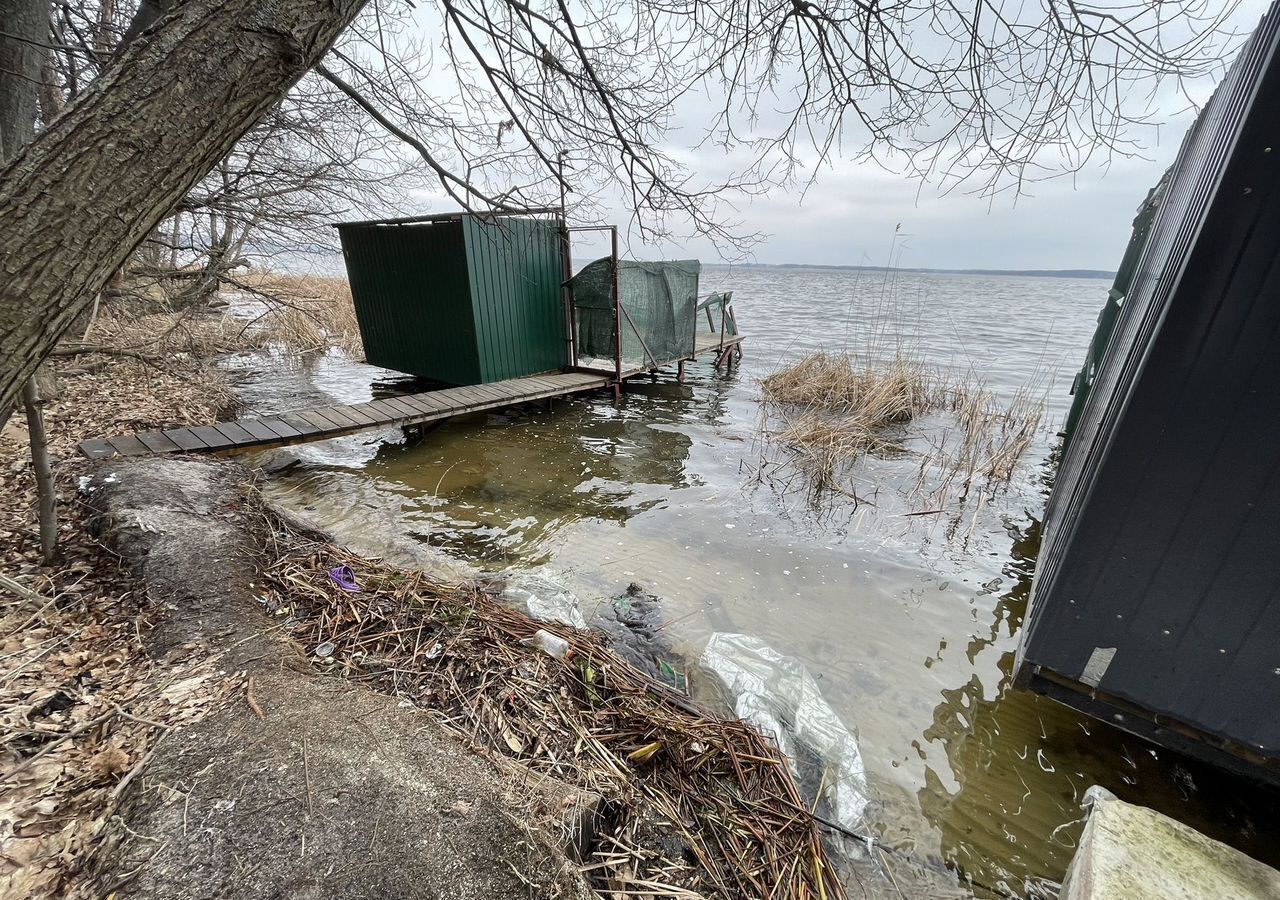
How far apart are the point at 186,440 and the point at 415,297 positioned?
3.86 meters

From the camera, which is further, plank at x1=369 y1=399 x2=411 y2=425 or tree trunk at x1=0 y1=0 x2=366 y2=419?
plank at x1=369 y1=399 x2=411 y2=425

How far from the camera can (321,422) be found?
6094mm

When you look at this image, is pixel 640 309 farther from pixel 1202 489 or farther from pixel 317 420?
pixel 1202 489

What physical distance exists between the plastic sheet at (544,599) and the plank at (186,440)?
3933 mm

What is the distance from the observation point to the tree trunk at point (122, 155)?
117 centimetres

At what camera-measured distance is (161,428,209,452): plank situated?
5.21 meters

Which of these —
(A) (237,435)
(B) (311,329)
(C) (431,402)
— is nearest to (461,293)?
(C) (431,402)

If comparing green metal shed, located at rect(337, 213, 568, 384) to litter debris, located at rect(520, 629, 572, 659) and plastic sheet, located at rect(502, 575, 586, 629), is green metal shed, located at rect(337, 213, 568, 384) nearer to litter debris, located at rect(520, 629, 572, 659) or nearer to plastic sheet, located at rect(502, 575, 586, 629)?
plastic sheet, located at rect(502, 575, 586, 629)

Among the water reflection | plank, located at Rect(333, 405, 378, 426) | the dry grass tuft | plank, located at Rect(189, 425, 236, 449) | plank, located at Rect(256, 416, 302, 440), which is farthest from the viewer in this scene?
the dry grass tuft

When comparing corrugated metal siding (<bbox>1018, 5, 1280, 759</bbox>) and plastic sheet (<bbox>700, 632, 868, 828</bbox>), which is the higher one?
corrugated metal siding (<bbox>1018, 5, 1280, 759</bbox>)

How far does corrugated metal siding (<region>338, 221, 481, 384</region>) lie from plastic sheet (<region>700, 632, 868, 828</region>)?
6209 millimetres

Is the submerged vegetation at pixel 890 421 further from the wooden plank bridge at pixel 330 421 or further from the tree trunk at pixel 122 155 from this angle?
the tree trunk at pixel 122 155

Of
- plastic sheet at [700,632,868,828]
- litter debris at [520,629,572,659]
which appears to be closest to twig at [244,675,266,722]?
litter debris at [520,629,572,659]

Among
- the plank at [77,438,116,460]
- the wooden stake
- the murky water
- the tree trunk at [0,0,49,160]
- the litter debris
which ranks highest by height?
the tree trunk at [0,0,49,160]
